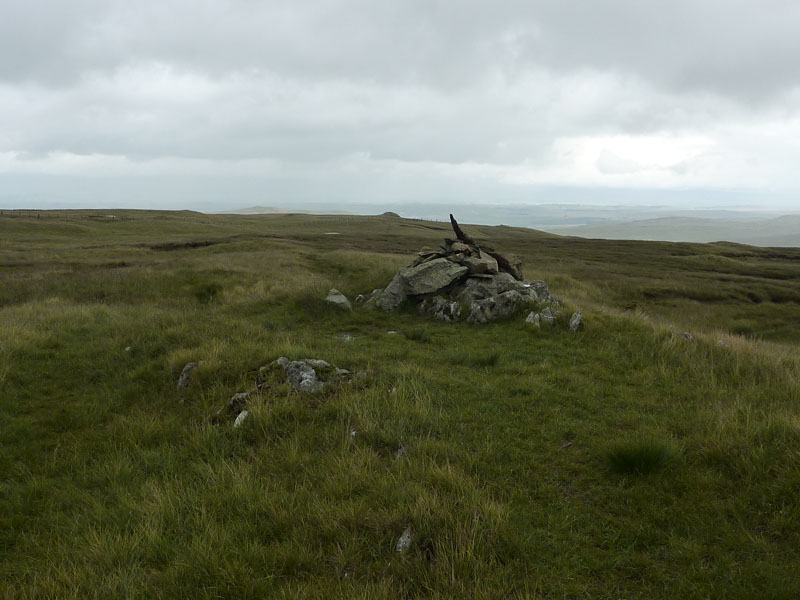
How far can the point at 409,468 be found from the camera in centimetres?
522

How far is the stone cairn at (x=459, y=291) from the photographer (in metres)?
14.6

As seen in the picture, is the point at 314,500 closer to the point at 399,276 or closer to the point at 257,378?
the point at 257,378

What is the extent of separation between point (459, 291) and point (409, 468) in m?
12.5

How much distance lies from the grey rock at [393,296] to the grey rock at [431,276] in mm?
194

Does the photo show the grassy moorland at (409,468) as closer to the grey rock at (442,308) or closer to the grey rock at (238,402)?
the grey rock at (238,402)

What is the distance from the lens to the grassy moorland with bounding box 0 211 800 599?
381 centimetres

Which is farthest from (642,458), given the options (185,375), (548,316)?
(185,375)

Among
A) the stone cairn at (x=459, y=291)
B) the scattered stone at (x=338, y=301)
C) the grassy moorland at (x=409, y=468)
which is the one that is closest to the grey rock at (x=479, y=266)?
the stone cairn at (x=459, y=291)

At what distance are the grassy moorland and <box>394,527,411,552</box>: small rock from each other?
83 mm

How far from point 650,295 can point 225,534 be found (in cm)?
3103

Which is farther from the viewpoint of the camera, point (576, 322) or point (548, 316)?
point (548, 316)

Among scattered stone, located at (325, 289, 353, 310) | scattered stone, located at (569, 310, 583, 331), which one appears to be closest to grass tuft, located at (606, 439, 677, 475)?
scattered stone, located at (569, 310, 583, 331)

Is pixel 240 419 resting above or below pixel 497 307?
below

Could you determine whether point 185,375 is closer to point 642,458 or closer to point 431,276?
point 642,458
